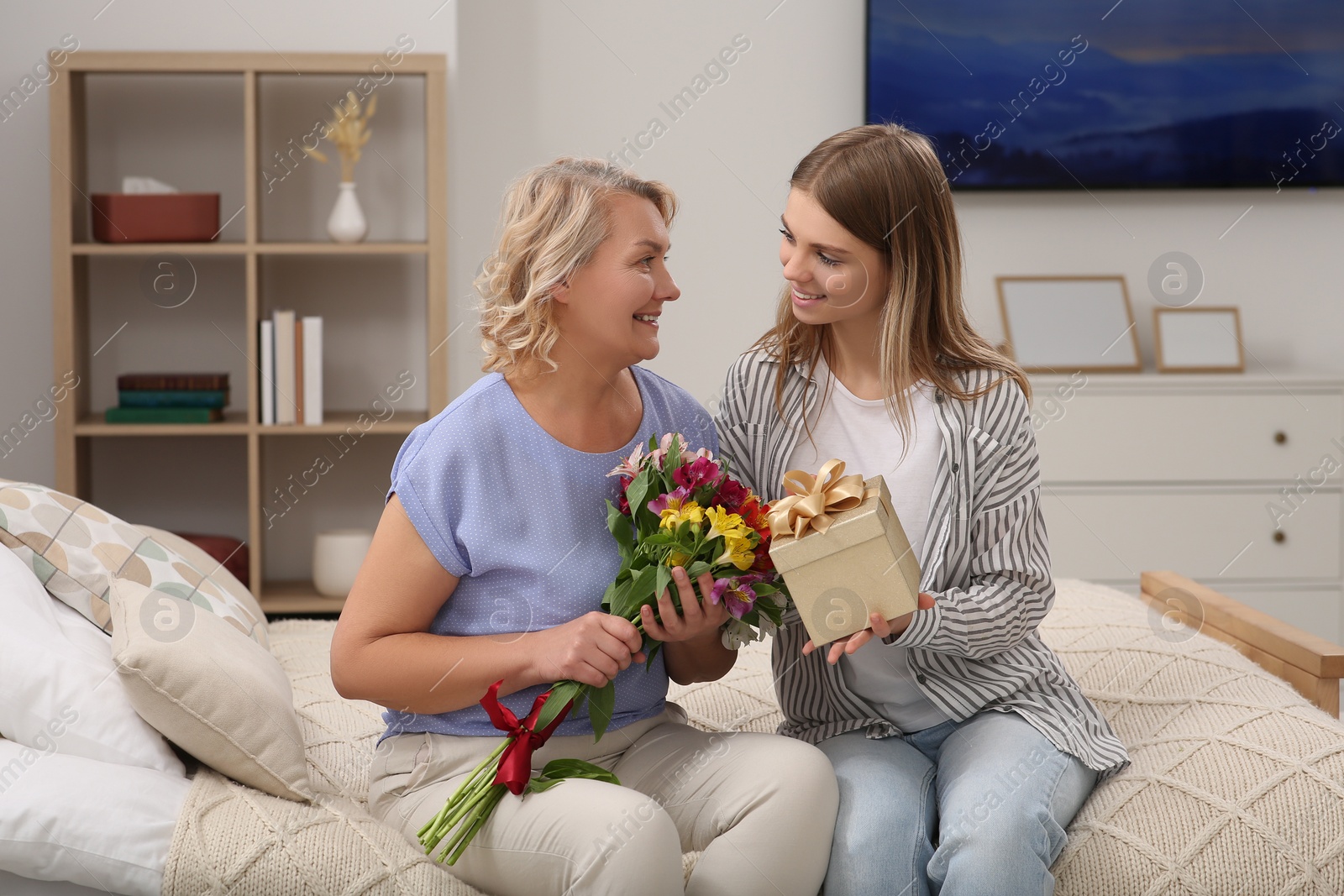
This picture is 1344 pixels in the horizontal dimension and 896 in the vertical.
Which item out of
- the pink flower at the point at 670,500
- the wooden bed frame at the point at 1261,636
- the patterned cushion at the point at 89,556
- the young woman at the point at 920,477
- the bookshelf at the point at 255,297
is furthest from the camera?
the bookshelf at the point at 255,297

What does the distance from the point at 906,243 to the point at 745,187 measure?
2.19 metres

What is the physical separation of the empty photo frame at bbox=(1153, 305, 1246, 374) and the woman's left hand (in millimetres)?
2752

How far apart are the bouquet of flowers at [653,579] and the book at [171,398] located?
197 cm

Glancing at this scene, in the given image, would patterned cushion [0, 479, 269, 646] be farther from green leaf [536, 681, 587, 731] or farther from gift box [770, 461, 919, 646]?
gift box [770, 461, 919, 646]

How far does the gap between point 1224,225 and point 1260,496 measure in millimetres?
945

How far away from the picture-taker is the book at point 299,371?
9.68ft

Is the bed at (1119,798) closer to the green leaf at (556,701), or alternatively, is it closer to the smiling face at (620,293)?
the green leaf at (556,701)

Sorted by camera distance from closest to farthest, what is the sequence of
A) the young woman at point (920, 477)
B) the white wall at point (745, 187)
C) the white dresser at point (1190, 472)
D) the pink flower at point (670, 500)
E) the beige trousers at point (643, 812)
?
the beige trousers at point (643, 812)
the pink flower at point (670, 500)
the young woman at point (920, 477)
the white dresser at point (1190, 472)
the white wall at point (745, 187)

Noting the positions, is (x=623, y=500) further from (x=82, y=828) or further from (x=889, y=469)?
(x=82, y=828)

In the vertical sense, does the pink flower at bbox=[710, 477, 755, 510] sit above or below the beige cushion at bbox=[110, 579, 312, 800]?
above

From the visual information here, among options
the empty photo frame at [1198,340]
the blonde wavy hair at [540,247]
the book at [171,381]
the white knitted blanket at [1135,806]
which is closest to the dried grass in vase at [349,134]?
the book at [171,381]

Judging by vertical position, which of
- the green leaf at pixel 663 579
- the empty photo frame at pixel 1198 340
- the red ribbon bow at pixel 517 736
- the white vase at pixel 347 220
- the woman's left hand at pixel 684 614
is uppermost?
the white vase at pixel 347 220

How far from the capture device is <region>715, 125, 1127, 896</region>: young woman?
55.4 inches

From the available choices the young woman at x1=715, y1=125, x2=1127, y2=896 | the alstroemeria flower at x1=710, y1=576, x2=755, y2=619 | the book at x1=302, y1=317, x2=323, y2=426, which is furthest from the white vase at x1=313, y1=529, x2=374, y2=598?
the alstroemeria flower at x1=710, y1=576, x2=755, y2=619
